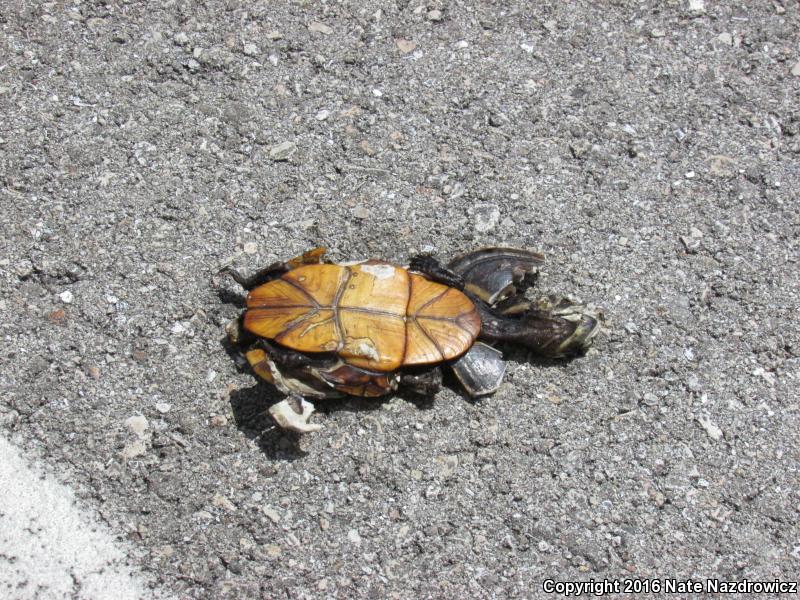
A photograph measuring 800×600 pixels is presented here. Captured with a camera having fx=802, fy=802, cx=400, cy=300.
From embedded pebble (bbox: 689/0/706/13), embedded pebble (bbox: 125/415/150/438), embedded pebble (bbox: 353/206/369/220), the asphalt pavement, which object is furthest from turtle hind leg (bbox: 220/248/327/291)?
embedded pebble (bbox: 689/0/706/13)

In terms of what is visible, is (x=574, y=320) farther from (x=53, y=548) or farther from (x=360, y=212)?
(x=53, y=548)

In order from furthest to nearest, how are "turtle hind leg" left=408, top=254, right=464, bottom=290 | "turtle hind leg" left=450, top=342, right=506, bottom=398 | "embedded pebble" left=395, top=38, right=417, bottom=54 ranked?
1. "embedded pebble" left=395, top=38, right=417, bottom=54
2. "turtle hind leg" left=408, top=254, right=464, bottom=290
3. "turtle hind leg" left=450, top=342, right=506, bottom=398

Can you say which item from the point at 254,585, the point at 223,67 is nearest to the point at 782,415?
the point at 254,585

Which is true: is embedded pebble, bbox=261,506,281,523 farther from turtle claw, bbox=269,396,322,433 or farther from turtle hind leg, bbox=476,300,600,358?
turtle hind leg, bbox=476,300,600,358

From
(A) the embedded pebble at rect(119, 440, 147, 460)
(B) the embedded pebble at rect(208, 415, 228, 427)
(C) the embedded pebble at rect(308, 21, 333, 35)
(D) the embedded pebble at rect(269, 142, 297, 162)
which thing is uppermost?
(C) the embedded pebble at rect(308, 21, 333, 35)

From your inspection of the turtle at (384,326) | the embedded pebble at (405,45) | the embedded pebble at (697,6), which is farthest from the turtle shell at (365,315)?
the embedded pebble at (697,6)

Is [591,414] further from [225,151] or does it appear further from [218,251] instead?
[225,151]

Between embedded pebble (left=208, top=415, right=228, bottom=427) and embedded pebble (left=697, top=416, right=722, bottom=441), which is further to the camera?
embedded pebble (left=697, top=416, right=722, bottom=441)
